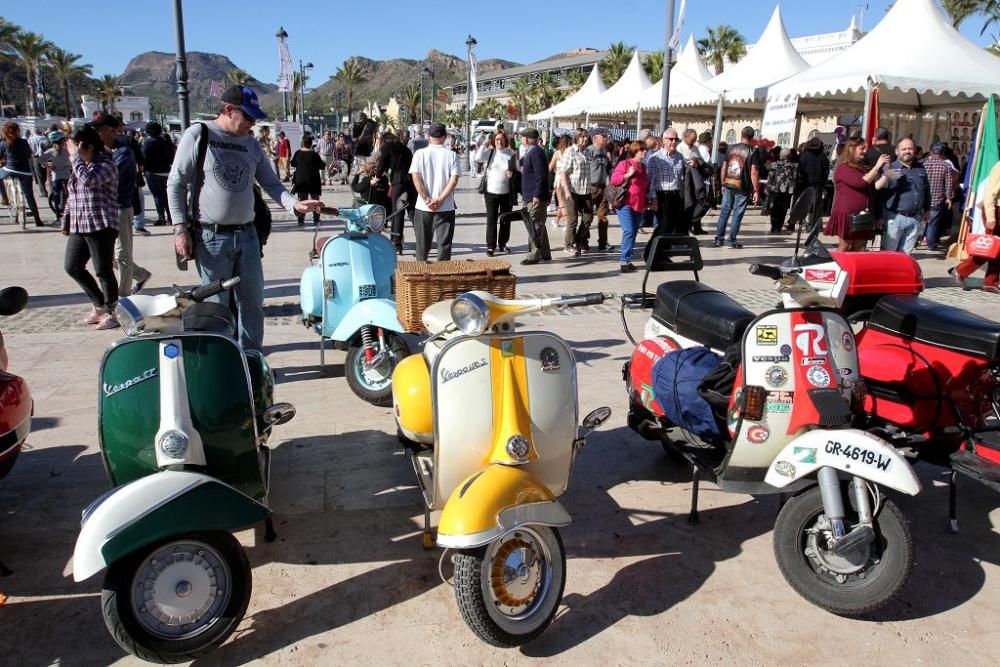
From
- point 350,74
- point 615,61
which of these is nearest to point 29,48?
point 350,74

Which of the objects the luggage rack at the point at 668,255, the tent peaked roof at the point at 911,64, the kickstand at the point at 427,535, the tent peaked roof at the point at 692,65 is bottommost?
the kickstand at the point at 427,535

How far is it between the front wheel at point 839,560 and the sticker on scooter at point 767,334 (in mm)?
623

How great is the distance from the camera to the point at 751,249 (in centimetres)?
1250

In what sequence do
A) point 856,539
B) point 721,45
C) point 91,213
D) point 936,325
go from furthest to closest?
point 721,45 < point 91,213 < point 936,325 < point 856,539

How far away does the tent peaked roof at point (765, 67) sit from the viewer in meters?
16.3

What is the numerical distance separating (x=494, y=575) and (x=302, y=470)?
1.83 metres

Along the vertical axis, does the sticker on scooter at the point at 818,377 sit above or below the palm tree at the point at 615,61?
below

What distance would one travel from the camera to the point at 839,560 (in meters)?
2.81

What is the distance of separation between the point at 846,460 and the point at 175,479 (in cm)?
236

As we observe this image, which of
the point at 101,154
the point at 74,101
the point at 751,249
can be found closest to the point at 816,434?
the point at 101,154

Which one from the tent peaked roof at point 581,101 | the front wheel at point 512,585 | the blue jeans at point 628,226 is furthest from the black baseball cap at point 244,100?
the tent peaked roof at point 581,101

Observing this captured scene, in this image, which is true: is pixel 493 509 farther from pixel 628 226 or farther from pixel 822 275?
pixel 628 226

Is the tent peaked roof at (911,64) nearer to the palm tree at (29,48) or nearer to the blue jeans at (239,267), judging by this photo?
the blue jeans at (239,267)

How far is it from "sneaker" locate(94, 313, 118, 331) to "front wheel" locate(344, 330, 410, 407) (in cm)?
314
